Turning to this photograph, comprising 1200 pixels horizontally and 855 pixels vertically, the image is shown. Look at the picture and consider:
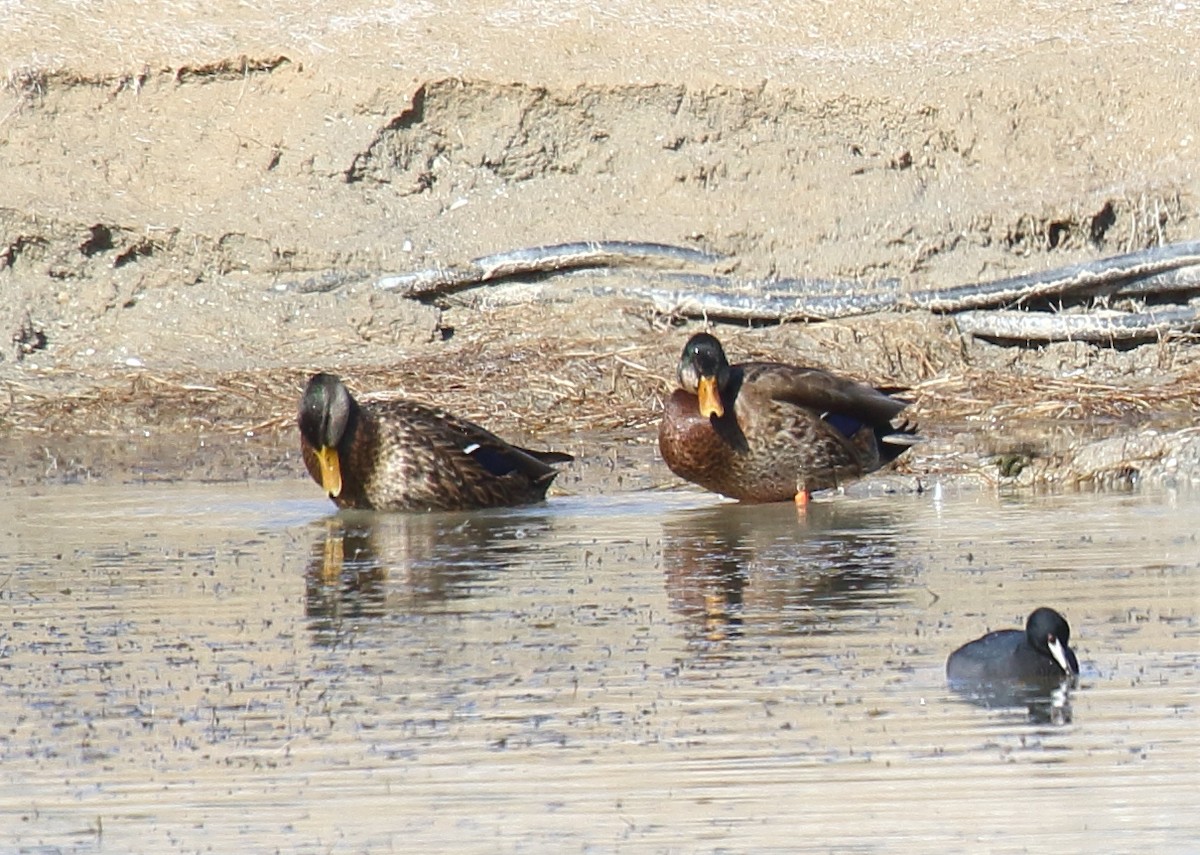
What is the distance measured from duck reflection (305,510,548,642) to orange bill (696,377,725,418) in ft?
2.62

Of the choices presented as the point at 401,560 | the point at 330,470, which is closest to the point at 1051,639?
the point at 401,560

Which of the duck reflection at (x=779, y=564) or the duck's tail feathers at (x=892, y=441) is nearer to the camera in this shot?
the duck reflection at (x=779, y=564)

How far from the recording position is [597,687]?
6375 millimetres

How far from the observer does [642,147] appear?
690 inches

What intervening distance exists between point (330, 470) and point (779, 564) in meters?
2.53

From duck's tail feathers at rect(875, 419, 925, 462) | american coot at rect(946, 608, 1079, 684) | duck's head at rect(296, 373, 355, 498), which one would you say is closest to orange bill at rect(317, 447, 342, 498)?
duck's head at rect(296, 373, 355, 498)

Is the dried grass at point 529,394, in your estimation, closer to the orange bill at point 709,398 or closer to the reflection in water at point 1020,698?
the orange bill at point 709,398

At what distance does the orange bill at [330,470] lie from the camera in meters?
10.4

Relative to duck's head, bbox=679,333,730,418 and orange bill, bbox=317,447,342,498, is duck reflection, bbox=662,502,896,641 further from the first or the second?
orange bill, bbox=317,447,342,498

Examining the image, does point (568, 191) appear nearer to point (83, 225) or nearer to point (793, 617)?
point (83, 225)

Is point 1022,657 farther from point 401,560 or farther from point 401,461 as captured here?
point 401,461

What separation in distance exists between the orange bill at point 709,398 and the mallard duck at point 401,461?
0.84m

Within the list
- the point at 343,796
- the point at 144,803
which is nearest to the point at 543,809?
the point at 343,796

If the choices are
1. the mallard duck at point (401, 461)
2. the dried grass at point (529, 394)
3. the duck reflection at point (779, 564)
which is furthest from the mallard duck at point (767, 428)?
the dried grass at point (529, 394)
